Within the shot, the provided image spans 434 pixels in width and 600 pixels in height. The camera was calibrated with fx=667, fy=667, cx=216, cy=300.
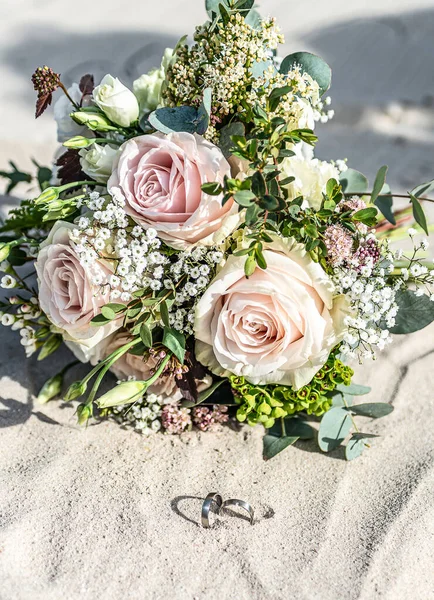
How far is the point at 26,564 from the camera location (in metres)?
0.96

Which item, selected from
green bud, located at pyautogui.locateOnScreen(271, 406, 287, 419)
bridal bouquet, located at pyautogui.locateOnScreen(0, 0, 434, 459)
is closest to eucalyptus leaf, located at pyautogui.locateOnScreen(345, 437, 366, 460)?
bridal bouquet, located at pyautogui.locateOnScreen(0, 0, 434, 459)

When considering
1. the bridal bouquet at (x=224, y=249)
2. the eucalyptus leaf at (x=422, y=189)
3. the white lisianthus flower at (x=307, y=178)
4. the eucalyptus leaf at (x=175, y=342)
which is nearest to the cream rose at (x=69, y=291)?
the bridal bouquet at (x=224, y=249)

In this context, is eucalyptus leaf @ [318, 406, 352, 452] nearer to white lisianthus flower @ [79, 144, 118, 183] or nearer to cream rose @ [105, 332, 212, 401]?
cream rose @ [105, 332, 212, 401]

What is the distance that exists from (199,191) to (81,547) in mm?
556

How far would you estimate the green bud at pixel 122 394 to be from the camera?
3.12 ft

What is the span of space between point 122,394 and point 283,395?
0.96 feet

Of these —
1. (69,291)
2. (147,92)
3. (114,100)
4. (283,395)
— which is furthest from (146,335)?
(147,92)

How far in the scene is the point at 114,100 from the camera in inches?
42.7

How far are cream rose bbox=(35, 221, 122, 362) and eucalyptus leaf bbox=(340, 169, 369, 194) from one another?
20.4 inches

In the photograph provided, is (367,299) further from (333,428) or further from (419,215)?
(333,428)

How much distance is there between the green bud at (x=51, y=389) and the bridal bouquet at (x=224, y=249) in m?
0.17

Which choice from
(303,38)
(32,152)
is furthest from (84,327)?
(303,38)

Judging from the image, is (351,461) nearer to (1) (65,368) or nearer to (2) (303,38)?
(1) (65,368)

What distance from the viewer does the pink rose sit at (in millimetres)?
979
